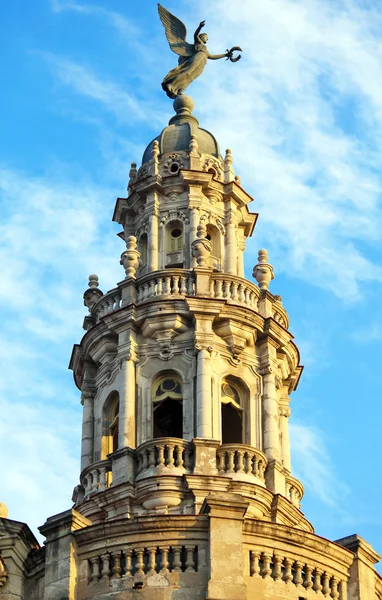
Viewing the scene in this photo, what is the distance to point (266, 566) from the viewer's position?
104 ft

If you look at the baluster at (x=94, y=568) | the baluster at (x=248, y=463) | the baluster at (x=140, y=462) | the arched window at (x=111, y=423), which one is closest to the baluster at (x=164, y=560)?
the baluster at (x=94, y=568)

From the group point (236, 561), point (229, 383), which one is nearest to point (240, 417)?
point (229, 383)

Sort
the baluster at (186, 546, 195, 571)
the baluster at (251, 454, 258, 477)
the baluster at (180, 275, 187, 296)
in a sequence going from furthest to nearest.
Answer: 1. the baluster at (180, 275, 187, 296)
2. the baluster at (251, 454, 258, 477)
3. the baluster at (186, 546, 195, 571)

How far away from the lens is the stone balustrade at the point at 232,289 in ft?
135

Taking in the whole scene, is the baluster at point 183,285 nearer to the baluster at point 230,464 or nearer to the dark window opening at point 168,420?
the dark window opening at point 168,420

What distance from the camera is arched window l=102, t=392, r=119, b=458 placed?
40.3 meters

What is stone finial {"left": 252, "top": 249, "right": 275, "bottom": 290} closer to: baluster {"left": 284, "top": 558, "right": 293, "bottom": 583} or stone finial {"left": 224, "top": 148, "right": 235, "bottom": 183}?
stone finial {"left": 224, "top": 148, "right": 235, "bottom": 183}

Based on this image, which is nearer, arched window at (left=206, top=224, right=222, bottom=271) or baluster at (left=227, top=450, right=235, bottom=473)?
baluster at (left=227, top=450, right=235, bottom=473)

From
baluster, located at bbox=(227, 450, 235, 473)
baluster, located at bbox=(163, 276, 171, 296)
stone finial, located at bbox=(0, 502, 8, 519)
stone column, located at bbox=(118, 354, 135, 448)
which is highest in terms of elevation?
baluster, located at bbox=(163, 276, 171, 296)

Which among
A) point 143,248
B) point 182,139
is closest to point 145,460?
point 143,248

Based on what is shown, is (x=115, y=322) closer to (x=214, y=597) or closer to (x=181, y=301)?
(x=181, y=301)

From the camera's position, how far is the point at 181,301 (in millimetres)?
40406

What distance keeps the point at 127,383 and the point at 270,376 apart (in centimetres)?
380

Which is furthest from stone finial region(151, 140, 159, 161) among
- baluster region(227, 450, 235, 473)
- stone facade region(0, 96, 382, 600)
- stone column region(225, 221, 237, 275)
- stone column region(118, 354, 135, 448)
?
baluster region(227, 450, 235, 473)
